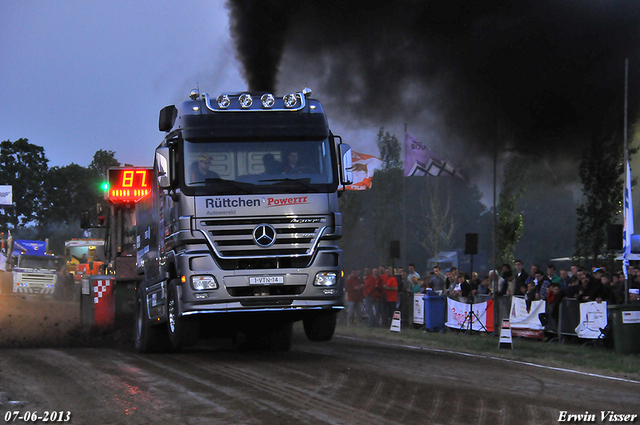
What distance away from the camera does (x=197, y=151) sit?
12.0 meters

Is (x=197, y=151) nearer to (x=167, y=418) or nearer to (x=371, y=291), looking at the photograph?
(x=167, y=418)

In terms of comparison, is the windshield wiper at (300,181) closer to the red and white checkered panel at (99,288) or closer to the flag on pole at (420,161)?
the red and white checkered panel at (99,288)

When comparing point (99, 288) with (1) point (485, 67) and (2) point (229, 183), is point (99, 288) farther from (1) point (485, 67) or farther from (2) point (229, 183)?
(1) point (485, 67)

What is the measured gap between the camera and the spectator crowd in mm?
17500

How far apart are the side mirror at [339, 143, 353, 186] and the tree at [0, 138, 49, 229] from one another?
228ft

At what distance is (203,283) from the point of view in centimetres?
1170

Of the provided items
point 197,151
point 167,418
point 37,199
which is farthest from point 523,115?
point 37,199

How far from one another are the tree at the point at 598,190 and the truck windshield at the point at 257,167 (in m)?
16.5

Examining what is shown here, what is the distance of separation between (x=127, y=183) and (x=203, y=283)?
713 centimetres

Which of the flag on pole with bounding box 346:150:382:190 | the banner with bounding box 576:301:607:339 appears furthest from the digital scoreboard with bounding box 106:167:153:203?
the flag on pole with bounding box 346:150:382:190

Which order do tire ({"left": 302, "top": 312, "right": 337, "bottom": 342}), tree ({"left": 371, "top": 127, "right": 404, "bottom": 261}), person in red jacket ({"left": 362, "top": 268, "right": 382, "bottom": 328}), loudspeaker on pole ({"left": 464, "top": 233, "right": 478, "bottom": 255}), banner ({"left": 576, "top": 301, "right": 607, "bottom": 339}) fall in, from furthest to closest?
tree ({"left": 371, "top": 127, "right": 404, "bottom": 261})
person in red jacket ({"left": 362, "top": 268, "right": 382, "bottom": 328})
loudspeaker on pole ({"left": 464, "top": 233, "right": 478, "bottom": 255})
banner ({"left": 576, "top": 301, "right": 607, "bottom": 339})
tire ({"left": 302, "top": 312, "right": 337, "bottom": 342})

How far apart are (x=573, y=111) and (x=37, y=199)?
61.6m

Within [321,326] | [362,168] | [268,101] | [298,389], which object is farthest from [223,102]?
[362,168]

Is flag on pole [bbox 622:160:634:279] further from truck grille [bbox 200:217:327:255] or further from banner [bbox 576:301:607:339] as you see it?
truck grille [bbox 200:217:327:255]
